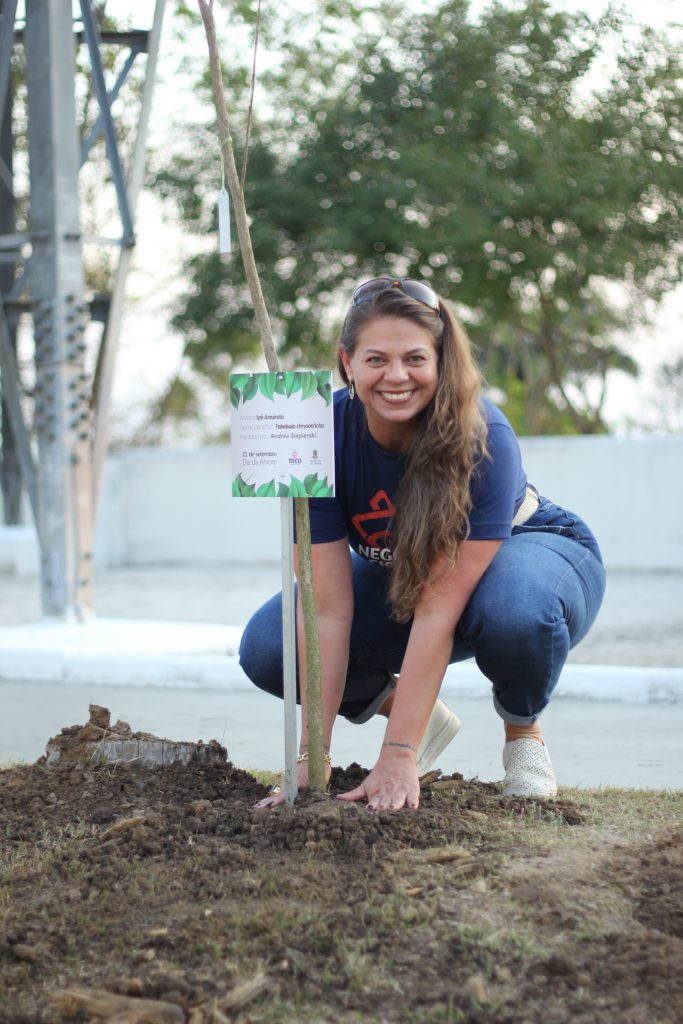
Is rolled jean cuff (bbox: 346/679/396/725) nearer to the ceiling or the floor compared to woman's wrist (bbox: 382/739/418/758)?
nearer to the floor

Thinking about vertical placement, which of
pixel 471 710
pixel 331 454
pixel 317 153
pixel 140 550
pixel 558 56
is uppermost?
pixel 558 56

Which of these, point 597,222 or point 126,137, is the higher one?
point 126,137

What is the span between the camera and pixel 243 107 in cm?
1705

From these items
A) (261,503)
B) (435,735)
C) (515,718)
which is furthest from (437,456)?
(261,503)

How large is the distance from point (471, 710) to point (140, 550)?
9892 millimetres

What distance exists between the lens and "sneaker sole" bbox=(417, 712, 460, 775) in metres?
3.32

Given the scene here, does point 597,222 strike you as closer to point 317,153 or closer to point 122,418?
point 317,153

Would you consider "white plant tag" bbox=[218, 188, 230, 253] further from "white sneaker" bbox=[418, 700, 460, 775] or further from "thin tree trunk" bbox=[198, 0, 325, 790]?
"white sneaker" bbox=[418, 700, 460, 775]

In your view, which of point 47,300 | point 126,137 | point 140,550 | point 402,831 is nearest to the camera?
point 402,831

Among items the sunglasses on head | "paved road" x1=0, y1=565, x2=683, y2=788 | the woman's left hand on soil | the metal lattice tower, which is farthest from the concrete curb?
the sunglasses on head

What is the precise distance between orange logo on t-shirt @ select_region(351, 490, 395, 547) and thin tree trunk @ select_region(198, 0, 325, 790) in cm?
31

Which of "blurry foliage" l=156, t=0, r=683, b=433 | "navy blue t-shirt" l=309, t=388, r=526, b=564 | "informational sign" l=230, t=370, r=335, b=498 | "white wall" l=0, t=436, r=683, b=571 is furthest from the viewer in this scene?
"blurry foliage" l=156, t=0, r=683, b=433

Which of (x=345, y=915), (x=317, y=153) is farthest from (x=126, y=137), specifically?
(x=345, y=915)

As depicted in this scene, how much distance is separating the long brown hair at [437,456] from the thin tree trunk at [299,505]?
22cm
